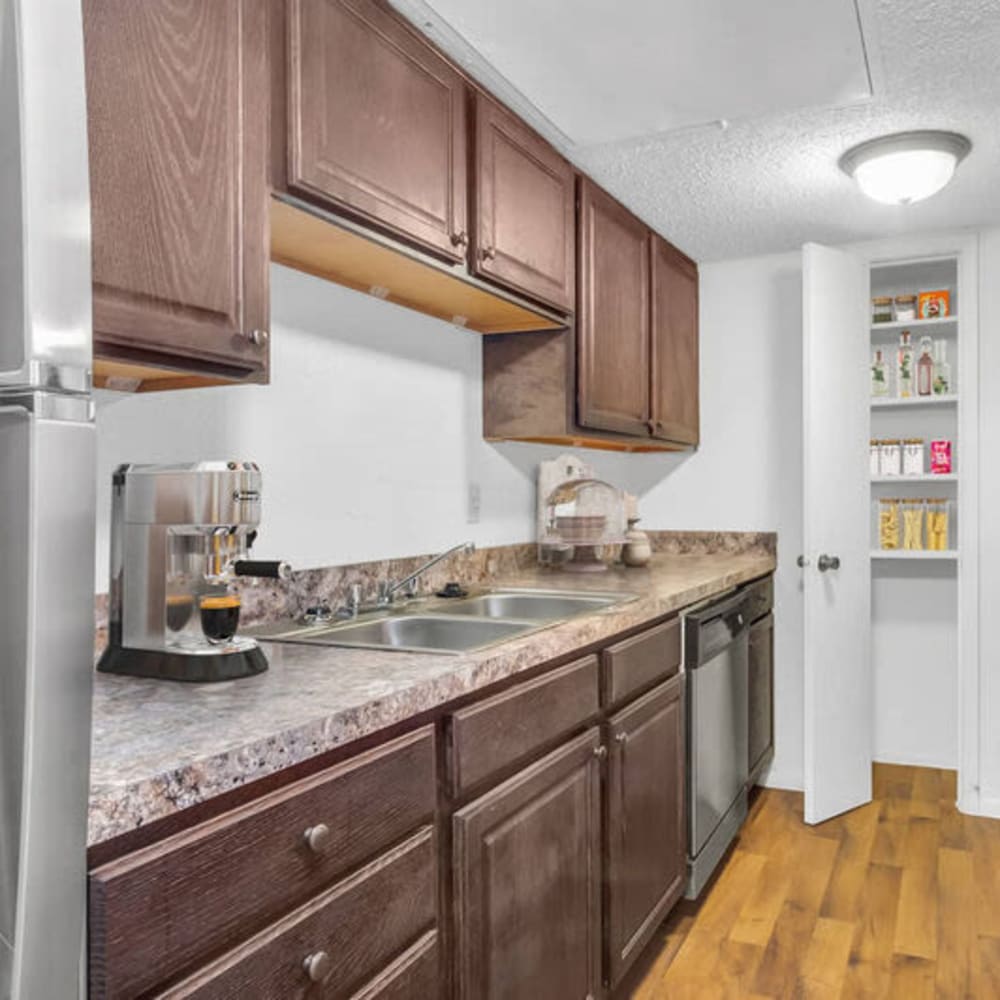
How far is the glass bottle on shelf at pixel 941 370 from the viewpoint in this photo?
3.52 meters

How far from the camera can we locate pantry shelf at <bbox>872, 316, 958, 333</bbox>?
3434 millimetres

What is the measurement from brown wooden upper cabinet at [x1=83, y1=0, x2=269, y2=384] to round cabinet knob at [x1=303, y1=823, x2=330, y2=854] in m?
0.66

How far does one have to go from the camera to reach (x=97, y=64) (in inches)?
44.3

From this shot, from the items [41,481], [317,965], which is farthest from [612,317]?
[41,481]

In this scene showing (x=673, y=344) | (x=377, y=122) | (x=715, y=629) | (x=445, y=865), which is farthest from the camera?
(x=673, y=344)

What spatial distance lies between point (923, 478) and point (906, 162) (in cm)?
144

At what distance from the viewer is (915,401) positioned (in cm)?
350

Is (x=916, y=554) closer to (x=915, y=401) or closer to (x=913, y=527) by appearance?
(x=913, y=527)

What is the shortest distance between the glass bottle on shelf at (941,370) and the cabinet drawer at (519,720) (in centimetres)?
242

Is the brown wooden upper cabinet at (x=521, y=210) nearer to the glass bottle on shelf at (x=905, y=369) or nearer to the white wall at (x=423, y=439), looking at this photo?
the white wall at (x=423, y=439)

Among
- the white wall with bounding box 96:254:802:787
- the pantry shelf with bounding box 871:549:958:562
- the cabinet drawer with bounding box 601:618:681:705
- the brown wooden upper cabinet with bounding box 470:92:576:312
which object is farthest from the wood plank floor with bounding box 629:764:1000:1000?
the brown wooden upper cabinet with bounding box 470:92:576:312

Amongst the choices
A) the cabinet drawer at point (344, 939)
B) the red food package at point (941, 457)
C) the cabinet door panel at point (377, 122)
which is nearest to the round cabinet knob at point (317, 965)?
the cabinet drawer at point (344, 939)

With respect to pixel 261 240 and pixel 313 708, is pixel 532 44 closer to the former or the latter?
pixel 261 240

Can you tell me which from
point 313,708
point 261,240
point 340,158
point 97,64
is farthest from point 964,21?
point 313,708
